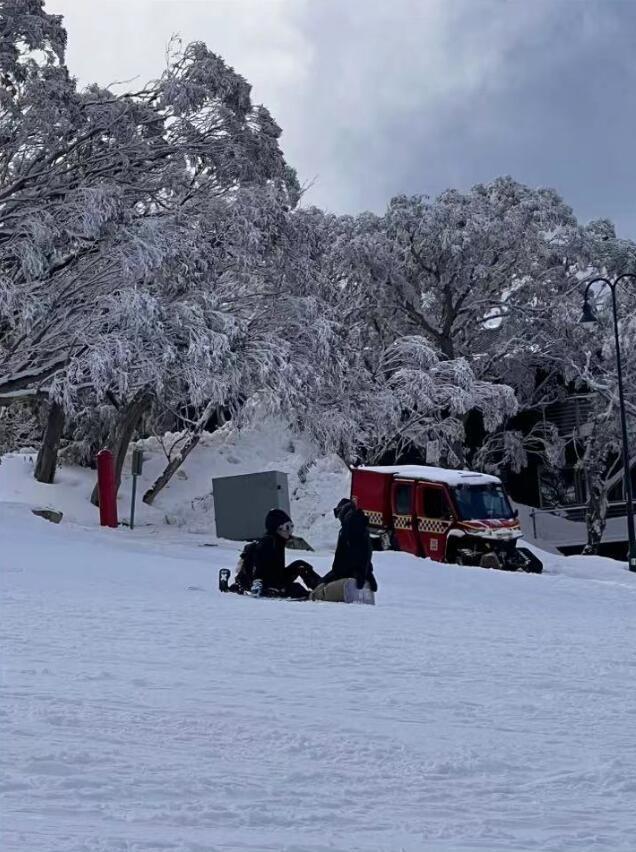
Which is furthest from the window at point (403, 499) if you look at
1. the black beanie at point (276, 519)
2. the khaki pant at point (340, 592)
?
the black beanie at point (276, 519)

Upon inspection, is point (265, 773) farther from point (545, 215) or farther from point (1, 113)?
point (545, 215)

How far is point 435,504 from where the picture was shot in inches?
991

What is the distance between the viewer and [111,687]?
22.8 feet

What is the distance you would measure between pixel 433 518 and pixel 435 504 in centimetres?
30

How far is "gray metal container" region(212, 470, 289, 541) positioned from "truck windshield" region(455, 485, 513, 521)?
493 centimetres

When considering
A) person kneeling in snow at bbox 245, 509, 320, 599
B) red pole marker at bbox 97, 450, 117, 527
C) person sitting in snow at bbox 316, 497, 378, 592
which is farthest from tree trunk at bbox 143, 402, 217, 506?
person sitting in snow at bbox 316, 497, 378, 592

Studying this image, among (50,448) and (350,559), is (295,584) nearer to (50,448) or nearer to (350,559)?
(350,559)

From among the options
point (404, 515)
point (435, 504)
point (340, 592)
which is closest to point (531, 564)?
point (435, 504)

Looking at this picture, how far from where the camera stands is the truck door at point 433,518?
24.8 m

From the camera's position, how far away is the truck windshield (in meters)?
24.7

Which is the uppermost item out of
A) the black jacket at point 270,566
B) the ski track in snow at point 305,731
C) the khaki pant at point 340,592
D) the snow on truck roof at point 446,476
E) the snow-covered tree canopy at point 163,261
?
the snow-covered tree canopy at point 163,261

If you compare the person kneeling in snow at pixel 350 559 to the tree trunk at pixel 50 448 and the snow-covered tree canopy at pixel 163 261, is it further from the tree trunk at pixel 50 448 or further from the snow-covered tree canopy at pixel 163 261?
the tree trunk at pixel 50 448

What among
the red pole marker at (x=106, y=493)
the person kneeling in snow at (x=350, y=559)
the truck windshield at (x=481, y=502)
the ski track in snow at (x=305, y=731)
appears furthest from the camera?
the red pole marker at (x=106, y=493)

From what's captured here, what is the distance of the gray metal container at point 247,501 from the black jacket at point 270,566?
13.9 meters
